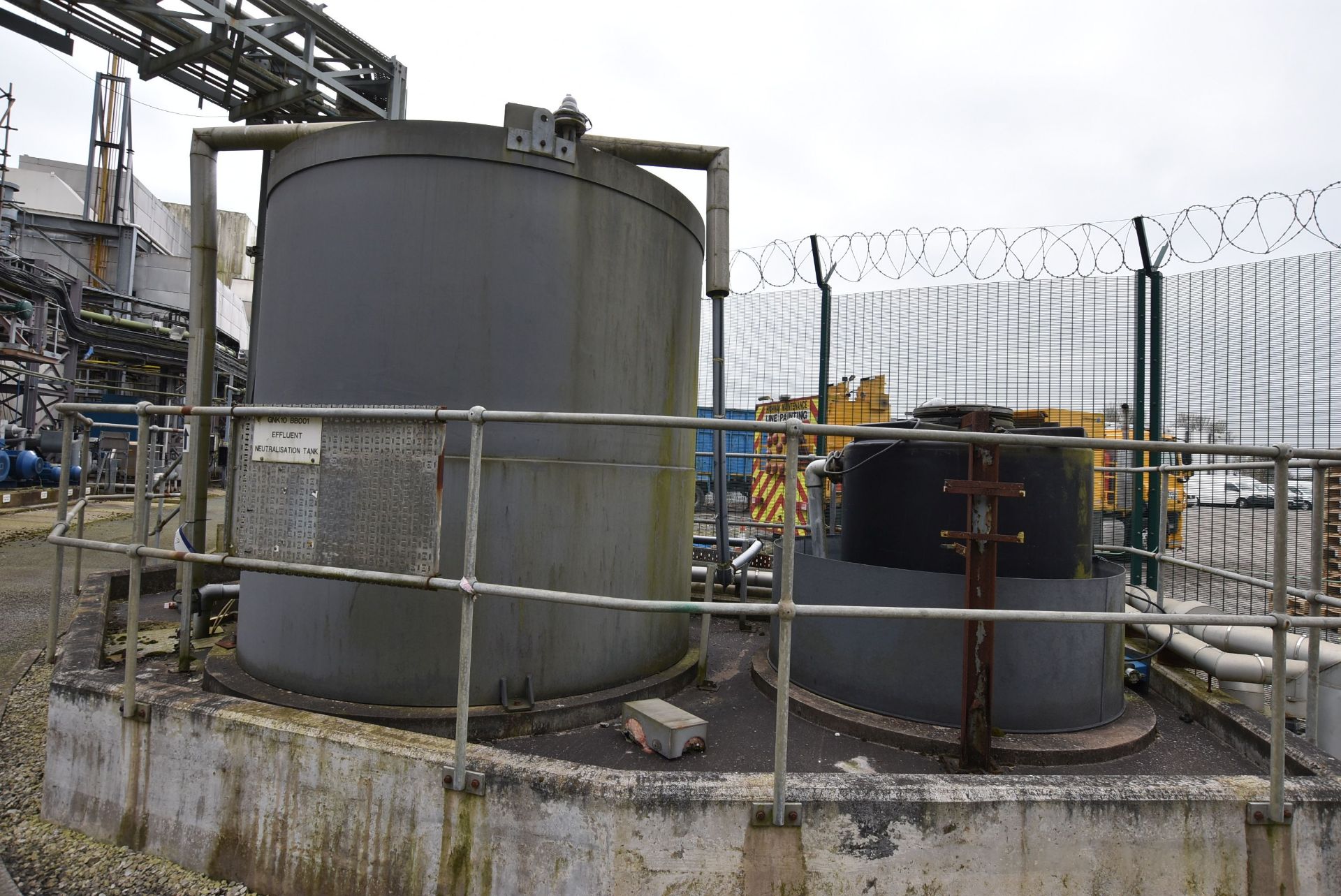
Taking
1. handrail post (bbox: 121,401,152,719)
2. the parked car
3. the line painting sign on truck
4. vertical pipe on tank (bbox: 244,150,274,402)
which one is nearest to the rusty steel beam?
the line painting sign on truck

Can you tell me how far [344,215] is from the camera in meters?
3.52

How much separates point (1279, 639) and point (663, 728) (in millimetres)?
2310

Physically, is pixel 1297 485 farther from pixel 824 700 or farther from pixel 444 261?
pixel 444 261

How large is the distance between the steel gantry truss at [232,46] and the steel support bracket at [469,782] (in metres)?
10.3

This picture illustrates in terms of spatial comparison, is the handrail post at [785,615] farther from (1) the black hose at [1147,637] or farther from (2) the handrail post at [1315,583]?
(1) the black hose at [1147,637]

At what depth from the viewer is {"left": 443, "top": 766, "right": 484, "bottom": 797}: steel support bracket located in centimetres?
252

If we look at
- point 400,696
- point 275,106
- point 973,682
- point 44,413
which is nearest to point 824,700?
point 973,682

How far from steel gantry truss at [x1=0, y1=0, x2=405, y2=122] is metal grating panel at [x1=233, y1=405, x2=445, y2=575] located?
904 cm

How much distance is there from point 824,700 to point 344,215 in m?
3.46

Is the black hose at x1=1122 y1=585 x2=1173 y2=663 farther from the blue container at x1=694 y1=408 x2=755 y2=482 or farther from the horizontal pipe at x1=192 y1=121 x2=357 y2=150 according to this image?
the blue container at x1=694 y1=408 x2=755 y2=482

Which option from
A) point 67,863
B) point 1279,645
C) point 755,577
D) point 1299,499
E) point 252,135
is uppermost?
point 252,135

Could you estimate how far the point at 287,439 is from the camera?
3.10 metres

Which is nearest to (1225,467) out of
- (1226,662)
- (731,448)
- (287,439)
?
(1226,662)

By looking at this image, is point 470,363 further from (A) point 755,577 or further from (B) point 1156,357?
(B) point 1156,357
